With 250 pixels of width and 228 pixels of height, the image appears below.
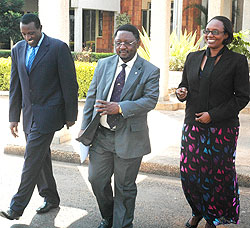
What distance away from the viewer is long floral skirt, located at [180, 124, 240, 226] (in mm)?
4199

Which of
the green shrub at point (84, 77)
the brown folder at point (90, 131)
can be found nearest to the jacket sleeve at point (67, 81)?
the brown folder at point (90, 131)

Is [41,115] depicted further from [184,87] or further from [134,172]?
[184,87]

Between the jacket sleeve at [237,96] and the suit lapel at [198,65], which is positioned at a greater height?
the suit lapel at [198,65]

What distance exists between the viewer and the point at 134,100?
409 cm

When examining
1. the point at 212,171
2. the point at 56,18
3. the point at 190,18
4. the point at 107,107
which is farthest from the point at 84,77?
the point at 190,18

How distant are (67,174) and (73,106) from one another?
202 centimetres

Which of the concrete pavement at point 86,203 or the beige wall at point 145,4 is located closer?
the concrete pavement at point 86,203

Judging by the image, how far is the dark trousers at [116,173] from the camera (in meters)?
4.14

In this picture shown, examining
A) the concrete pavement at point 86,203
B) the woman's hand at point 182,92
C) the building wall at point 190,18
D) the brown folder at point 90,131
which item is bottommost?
the concrete pavement at point 86,203

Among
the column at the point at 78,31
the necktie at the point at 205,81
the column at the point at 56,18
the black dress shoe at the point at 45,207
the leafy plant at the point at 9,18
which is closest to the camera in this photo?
the necktie at the point at 205,81

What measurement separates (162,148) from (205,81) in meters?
3.33

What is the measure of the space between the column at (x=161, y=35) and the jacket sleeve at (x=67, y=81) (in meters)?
6.48

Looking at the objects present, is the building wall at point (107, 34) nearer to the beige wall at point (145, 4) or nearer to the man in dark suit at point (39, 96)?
the beige wall at point (145, 4)

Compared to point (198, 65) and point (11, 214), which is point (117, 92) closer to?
point (198, 65)
